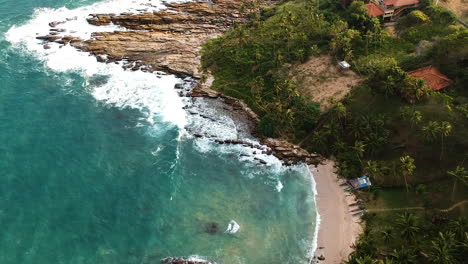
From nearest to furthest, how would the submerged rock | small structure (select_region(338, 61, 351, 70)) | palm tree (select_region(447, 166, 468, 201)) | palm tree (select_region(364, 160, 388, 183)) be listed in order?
the submerged rock → palm tree (select_region(447, 166, 468, 201)) → palm tree (select_region(364, 160, 388, 183)) → small structure (select_region(338, 61, 351, 70))

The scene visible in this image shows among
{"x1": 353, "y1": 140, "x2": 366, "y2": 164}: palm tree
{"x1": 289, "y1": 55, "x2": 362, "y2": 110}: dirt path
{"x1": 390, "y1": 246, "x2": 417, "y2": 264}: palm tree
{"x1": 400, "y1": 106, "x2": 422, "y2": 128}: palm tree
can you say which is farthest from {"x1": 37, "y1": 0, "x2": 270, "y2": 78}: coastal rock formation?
{"x1": 390, "y1": 246, "x2": 417, "y2": 264}: palm tree

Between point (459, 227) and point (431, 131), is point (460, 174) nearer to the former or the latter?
point (431, 131)

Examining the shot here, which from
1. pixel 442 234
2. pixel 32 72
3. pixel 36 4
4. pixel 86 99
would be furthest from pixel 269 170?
pixel 36 4

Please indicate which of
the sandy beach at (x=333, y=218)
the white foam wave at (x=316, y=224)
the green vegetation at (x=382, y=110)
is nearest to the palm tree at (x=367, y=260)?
the green vegetation at (x=382, y=110)

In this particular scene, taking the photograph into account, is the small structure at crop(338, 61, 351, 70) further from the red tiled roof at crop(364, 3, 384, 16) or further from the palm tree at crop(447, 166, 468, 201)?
the palm tree at crop(447, 166, 468, 201)

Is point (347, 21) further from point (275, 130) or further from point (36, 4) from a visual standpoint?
point (36, 4)
